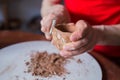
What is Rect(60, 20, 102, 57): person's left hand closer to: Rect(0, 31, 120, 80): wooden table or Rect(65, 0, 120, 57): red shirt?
Rect(0, 31, 120, 80): wooden table

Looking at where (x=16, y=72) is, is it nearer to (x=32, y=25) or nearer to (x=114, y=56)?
(x=114, y=56)

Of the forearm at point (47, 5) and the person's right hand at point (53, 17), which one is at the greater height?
the person's right hand at point (53, 17)

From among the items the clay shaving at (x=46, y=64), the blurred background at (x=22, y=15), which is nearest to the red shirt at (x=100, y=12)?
the clay shaving at (x=46, y=64)

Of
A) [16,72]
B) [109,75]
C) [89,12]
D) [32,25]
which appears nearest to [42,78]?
[16,72]

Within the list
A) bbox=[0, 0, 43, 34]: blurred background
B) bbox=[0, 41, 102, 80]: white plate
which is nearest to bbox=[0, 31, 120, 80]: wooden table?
bbox=[0, 41, 102, 80]: white plate

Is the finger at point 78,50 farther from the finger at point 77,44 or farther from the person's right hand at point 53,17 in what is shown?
the person's right hand at point 53,17

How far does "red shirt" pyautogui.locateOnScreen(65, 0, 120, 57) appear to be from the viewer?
915 mm

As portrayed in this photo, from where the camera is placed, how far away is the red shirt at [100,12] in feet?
3.00

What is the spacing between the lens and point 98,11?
0.93 m

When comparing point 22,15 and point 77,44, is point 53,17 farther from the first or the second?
point 22,15

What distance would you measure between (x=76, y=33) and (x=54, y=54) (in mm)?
222

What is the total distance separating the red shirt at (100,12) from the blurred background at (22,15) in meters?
1.25

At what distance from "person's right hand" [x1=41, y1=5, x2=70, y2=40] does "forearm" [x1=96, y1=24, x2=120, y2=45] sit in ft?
0.50

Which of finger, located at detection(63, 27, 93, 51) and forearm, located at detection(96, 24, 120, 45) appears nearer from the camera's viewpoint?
finger, located at detection(63, 27, 93, 51)
